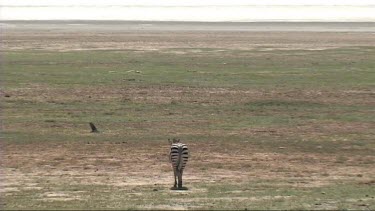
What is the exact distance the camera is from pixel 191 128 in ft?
104

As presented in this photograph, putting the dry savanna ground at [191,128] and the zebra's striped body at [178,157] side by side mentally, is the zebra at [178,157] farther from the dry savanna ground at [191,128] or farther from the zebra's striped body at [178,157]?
the dry savanna ground at [191,128]

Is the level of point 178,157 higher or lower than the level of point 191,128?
lower

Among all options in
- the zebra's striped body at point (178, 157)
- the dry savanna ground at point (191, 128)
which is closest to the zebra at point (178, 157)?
the zebra's striped body at point (178, 157)

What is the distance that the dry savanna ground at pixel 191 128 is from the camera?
70.8 feet

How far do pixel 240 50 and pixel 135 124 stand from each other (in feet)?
109

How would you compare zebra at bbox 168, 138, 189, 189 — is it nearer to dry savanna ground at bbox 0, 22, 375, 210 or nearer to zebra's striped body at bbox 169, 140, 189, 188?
zebra's striped body at bbox 169, 140, 189, 188

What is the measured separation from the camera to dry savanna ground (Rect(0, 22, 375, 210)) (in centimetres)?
2159

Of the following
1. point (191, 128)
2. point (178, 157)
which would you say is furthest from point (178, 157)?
point (191, 128)

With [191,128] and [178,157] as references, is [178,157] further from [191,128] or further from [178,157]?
[191,128]

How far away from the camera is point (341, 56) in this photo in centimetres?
5938

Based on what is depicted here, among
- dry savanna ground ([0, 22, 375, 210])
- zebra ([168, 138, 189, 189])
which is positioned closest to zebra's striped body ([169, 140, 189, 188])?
zebra ([168, 138, 189, 189])
